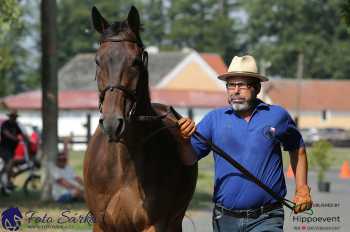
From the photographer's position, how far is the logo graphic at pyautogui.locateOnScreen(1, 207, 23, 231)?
1201 cm

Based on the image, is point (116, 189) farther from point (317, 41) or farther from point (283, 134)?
Answer: point (317, 41)

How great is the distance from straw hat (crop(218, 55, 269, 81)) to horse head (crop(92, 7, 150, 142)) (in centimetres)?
61

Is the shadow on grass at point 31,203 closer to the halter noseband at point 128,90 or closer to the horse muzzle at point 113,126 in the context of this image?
the halter noseband at point 128,90

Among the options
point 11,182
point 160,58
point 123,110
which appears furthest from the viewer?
point 160,58

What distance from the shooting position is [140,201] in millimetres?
6461

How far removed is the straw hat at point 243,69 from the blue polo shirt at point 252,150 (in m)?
0.23

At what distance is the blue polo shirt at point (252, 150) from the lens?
6262mm

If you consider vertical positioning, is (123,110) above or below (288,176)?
above

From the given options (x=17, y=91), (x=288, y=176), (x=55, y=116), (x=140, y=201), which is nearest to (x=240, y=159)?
(x=140, y=201)

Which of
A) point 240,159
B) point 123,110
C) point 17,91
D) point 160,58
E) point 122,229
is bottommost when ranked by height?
point 17,91

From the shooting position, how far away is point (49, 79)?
17531 mm

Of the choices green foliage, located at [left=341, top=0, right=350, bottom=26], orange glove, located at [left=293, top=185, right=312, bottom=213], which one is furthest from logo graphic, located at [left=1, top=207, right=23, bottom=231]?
orange glove, located at [left=293, top=185, right=312, bottom=213]

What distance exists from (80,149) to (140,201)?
49.1 meters

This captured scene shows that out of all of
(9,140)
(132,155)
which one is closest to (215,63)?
(9,140)
